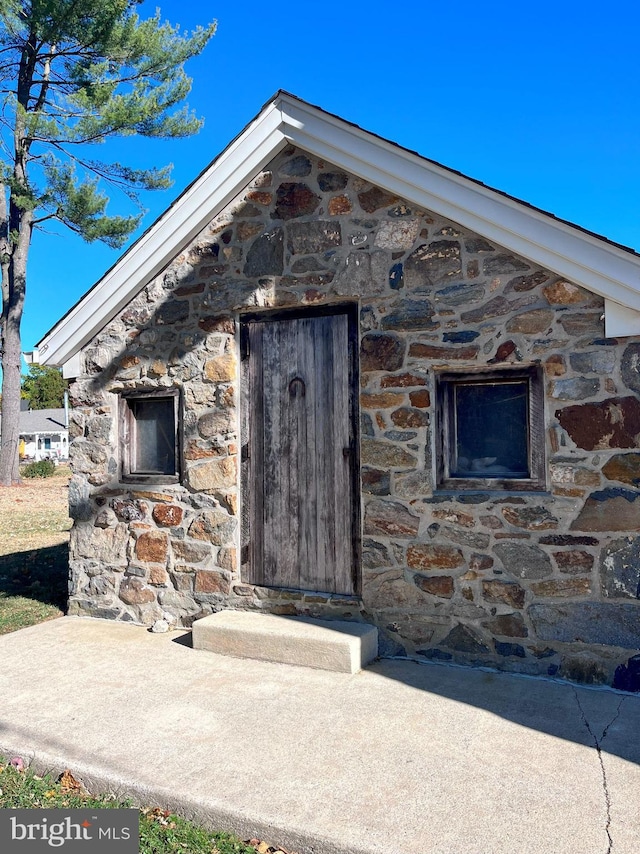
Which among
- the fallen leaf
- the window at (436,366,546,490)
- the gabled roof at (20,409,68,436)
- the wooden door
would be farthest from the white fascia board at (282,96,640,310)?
the gabled roof at (20,409,68,436)

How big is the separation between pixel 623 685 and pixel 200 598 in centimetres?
325

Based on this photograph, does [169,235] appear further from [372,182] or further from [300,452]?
[300,452]

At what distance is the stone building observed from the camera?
4191 millimetres

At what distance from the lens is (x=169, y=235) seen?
210 inches

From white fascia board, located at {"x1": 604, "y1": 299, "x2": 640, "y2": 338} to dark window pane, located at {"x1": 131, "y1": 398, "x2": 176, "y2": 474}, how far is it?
142 inches

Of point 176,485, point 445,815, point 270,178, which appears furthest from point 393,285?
point 445,815

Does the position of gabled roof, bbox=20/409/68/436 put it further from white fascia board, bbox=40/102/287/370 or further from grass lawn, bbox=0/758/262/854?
grass lawn, bbox=0/758/262/854

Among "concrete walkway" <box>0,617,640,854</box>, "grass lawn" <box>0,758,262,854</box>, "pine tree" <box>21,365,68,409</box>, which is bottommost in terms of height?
"grass lawn" <box>0,758,262,854</box>

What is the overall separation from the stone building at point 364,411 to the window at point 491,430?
0.05 feet

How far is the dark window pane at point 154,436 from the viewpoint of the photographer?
573 centimetres

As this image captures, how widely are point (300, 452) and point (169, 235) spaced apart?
7.04 feet

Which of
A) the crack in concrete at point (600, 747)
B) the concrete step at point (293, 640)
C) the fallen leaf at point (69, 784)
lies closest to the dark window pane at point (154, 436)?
the concrete step at point (293, 640)

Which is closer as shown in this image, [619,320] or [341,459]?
[619,320]

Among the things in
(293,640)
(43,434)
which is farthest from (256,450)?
(43,434)
